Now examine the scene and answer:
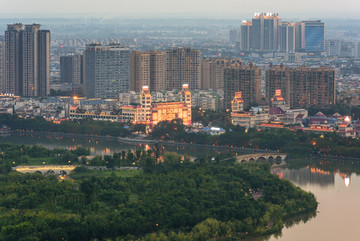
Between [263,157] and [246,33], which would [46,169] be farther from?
[246,33]

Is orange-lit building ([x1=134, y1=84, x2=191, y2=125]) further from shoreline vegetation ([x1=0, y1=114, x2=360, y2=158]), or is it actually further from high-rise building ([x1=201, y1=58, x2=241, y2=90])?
high-rise building ([x1=201, y1=58, x2=241, y2=90])

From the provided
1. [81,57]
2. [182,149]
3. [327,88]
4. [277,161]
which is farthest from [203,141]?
[81,57]

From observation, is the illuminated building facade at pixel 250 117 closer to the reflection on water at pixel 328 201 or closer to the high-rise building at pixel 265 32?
the reflection on water at pixel 328 201

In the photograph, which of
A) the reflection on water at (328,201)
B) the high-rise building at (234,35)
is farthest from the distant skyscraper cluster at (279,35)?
the reflection on water at (328,201)

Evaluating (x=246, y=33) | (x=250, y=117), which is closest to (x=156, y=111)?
(x=250, y=117)

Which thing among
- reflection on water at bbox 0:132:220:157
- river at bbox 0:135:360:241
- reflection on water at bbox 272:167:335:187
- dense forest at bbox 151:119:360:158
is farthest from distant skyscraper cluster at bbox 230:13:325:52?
reflection on water at bbox 272:167:335:187

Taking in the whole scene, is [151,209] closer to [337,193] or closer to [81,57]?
[337,193]
